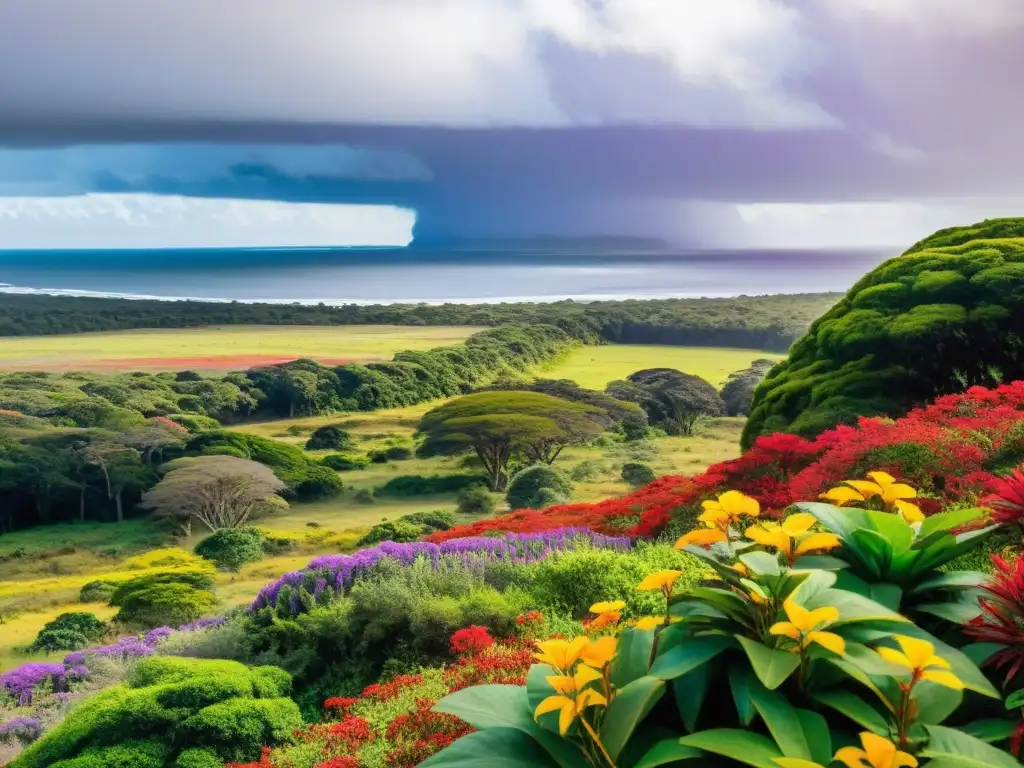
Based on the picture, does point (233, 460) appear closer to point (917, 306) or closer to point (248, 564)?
point (248, 564)

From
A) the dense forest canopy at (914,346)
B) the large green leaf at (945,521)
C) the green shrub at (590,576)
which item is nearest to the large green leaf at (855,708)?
the large green leaf at (945,521)

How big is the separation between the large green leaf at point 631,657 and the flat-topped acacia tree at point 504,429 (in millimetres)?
11869

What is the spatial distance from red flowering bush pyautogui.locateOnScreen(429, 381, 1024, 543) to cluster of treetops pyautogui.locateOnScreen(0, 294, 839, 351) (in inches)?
712

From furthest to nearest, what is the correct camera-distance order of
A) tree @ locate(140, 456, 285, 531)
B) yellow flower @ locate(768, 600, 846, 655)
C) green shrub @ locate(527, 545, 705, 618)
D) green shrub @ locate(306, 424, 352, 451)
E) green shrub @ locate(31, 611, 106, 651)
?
green shrub @ locate(306, 424, 352, 451)
tree @ locate(140, 456, 285, 531)
green shrub @ locate(31, 611, 106, 651)
green shrub @ locate(527, 545, 705, 618)
yellow flower @ locate(768, 600, 846, 655)

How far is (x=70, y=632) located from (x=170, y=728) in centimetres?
565

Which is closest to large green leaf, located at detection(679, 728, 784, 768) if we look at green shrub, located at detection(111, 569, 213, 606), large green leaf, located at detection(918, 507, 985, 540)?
large green leaf, located at detection(918, 507, 985, 540)

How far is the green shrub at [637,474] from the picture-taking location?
521 inches

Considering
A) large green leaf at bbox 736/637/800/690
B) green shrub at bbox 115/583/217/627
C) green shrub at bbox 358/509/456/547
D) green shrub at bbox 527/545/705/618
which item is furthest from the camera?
green shrub at bbox 358/509/456/547

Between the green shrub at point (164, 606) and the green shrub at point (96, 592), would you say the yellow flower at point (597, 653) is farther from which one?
the green shrub at point (96, 592)

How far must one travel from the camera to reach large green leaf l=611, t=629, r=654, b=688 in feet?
5.78

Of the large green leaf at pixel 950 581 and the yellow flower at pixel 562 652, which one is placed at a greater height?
the yellow flower at pixel 562 652

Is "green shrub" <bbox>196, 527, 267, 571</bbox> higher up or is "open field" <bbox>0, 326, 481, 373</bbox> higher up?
"open field" <bbox>0, 326, 481, 373</bbox>

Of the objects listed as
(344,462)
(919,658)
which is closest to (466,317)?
(344,462)

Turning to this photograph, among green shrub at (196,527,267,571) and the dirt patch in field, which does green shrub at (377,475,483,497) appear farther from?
the dirt patch in field
